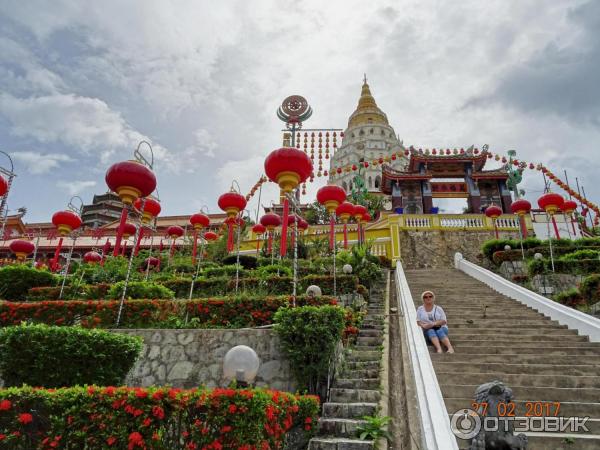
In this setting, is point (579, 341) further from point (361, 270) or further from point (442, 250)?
point (442, 250)

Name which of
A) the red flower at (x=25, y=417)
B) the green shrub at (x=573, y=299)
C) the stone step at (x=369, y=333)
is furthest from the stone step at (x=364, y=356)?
the green shrub at (x=573, y=299)

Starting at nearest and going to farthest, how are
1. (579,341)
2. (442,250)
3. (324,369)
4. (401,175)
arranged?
(324,369) < (579,341) < (442,250) < (401,175)

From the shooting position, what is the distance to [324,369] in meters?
5.04

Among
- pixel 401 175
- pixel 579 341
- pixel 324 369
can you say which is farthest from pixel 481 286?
pixel 401 175

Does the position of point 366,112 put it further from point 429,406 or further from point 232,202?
point 429,406

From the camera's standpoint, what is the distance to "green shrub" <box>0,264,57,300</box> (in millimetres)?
10297

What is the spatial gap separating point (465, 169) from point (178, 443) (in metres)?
30.3

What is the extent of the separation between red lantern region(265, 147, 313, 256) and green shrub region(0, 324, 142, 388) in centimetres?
418

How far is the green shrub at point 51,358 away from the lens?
4832 mm

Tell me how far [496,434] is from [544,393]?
79.4 inches

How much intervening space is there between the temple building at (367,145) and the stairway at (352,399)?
4152cm

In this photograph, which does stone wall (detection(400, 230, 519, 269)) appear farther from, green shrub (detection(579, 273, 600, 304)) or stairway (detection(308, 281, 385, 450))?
stairway (detection(308, 281, 385, 450))

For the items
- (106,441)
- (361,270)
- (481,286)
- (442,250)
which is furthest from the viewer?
(442,250)

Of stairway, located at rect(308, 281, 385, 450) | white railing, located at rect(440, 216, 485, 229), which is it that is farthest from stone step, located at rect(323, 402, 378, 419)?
white railing, located at rect(440, 216, 485, 229)
